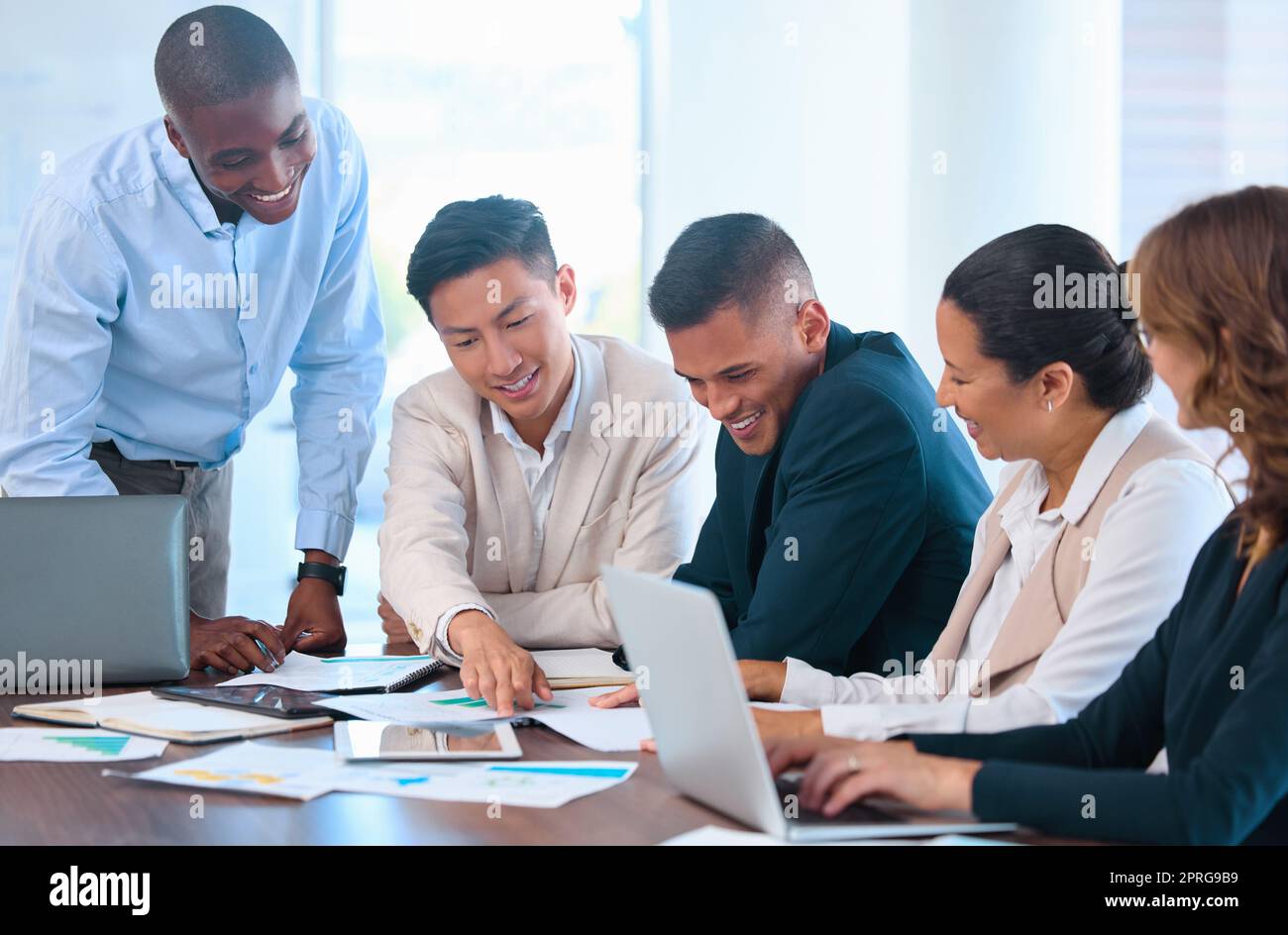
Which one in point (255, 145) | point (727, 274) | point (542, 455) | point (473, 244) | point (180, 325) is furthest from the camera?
point (180, 325)

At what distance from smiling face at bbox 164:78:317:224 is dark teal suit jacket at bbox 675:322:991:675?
102cm

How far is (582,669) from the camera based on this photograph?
2045 mm

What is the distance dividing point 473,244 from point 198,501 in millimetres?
1019

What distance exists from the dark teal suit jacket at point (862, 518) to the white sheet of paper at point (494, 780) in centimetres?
52

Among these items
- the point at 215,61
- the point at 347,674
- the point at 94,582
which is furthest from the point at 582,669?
the point at 215,61

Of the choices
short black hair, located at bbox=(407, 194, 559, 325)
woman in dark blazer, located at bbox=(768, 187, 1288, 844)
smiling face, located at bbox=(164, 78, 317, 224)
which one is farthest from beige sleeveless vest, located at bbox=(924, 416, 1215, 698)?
smiling face, located at bbox=(164, 78, 317, 224)

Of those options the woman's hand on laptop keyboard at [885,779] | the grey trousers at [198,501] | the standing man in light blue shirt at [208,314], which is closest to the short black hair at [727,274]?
the standing man in light blue shirt at [208,314]

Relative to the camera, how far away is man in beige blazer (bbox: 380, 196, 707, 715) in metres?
2.25

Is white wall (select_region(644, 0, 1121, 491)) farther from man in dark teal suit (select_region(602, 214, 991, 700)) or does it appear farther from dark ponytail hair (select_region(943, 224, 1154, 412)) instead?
dark ponytail hair (select_region(943, 224, 1154, 412))

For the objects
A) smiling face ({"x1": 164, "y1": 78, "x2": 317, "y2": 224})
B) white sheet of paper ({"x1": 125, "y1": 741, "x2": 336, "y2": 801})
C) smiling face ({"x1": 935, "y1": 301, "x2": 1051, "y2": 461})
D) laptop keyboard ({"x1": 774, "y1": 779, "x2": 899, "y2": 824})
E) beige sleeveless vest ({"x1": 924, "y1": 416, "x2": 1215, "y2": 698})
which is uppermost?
smiling face ({"x1": 164, "y1": 78, "x2": 317, "y2": 224})

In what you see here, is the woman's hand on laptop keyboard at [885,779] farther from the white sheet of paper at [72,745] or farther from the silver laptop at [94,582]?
the silver laptop at [94,582]

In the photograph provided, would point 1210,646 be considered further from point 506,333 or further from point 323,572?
point 323,572

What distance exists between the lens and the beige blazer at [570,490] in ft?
7.66
